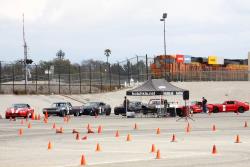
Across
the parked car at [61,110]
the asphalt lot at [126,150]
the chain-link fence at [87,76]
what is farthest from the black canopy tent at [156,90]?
the chain-link fence at [87,76]

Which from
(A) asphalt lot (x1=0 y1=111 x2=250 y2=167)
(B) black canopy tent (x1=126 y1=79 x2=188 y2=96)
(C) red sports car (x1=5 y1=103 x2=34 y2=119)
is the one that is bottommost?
(A) asphalt lot (x1=0 y1=111 x2=250 y2=167)

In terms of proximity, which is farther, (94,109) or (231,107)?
(231,107)

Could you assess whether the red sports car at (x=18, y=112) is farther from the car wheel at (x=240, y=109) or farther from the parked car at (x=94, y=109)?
the car wheel at (x=240, y=109)

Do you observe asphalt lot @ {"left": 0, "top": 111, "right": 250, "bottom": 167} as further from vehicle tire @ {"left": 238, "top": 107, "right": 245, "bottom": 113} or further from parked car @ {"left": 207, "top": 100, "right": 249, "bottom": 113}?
vehicle tire @ {"left": 238, "top": 107, "right": 245, "bottom": 113}

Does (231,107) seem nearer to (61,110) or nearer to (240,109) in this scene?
(240,109)

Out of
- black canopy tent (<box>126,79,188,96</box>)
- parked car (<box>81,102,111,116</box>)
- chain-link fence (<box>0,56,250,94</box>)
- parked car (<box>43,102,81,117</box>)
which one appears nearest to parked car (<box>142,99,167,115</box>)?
black canopy tent (<box>126,79,188,96</box>)

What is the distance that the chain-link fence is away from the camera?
260 ft

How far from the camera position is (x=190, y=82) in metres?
90.0

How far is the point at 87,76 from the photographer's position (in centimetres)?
8981

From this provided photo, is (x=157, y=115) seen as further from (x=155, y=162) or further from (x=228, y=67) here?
(x=228, y=67)

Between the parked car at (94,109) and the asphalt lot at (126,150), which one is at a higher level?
the parked car at (94,109)

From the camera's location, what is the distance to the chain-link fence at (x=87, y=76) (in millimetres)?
79188

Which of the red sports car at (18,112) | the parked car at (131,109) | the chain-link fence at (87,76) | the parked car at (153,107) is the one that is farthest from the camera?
the chain-link fence at (87,76)

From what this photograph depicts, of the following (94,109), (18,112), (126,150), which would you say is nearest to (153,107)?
(94,109)
